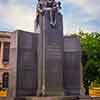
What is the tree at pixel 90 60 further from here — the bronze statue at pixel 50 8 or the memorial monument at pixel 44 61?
the bronze statue at pixel 50 8

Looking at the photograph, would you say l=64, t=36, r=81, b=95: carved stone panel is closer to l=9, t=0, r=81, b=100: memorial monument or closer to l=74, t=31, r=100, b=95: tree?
l=9, t=0, r=81, b=100: memorial monument

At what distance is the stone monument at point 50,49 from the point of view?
18094mm

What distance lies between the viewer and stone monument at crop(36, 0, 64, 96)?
712 inches

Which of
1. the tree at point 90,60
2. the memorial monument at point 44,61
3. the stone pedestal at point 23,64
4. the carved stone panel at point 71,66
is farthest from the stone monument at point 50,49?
the tree at point 90,60

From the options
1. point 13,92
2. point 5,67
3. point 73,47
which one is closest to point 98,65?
point 5,67

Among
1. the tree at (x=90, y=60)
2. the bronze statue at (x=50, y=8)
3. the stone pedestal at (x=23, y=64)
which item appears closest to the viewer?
the stone pedestal at (x=23, y=64)

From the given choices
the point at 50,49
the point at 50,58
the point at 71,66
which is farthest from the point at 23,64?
the point at 71,66

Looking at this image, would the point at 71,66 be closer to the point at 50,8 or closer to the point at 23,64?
the point at 23,64

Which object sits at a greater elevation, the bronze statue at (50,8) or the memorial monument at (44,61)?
the bronze statue at (50,8)

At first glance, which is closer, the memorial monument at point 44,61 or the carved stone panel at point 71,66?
the memorial monument at point 44,61

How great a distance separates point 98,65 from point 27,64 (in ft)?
82.7

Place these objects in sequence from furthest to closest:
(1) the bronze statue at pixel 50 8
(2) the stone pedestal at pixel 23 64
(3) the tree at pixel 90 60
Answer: (3) the tree at pixel 90 60 < (1) the bronze statue at pixel 50 8 < (2) the stone pedestal at pixel 23 64

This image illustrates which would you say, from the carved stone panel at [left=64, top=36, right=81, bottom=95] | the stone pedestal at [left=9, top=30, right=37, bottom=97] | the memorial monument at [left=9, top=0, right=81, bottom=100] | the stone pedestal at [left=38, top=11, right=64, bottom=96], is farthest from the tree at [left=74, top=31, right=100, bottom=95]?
the stone pedestal at [left=9, top=30, right=37, bottom=97]

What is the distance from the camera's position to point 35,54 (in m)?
18.6
